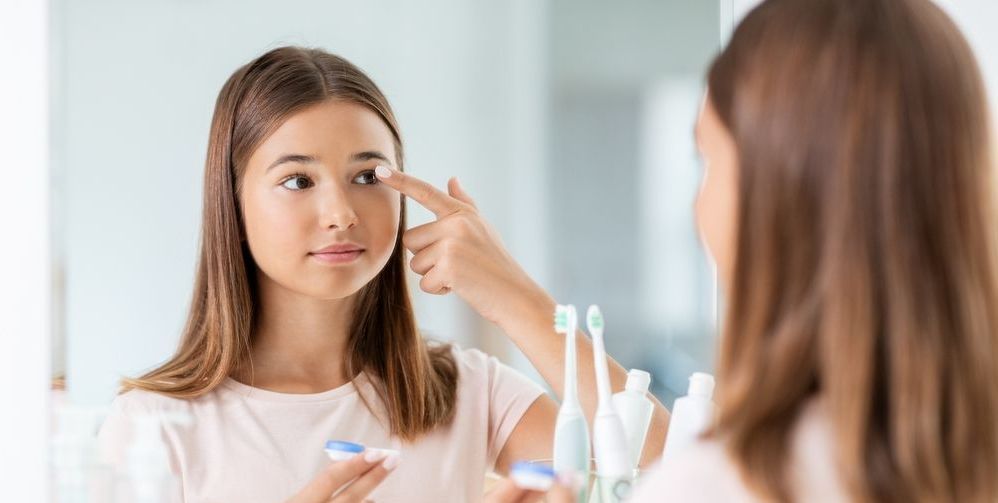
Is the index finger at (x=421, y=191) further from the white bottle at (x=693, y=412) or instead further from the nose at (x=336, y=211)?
the white bottle at (x=693, y=412)

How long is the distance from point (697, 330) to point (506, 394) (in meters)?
0.25

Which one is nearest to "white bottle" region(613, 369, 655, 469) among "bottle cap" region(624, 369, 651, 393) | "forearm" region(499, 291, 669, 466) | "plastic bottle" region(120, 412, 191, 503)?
"bottle cap" region(624, 369, 651, 393)

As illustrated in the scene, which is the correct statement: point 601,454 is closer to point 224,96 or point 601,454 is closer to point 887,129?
point 887,129

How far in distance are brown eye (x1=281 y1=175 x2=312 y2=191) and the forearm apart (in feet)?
0.83

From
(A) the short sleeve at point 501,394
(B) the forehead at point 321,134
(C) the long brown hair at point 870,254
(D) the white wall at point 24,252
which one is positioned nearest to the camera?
(C) the long brown hair at point 870,254

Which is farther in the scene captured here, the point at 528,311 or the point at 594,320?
the point at 528,311

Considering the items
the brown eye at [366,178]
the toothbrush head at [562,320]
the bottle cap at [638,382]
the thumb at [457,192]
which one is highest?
the brown eye at [366,178]

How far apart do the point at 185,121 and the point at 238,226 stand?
12 cm

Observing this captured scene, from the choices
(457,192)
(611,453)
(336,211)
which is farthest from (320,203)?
(611,453)

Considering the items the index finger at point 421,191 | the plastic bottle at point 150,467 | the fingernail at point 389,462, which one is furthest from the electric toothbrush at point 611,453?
the plastic bottle at point 150,467

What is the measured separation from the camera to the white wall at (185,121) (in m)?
0.98

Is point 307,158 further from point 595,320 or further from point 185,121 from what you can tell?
point 595,320

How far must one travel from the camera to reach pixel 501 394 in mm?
1171

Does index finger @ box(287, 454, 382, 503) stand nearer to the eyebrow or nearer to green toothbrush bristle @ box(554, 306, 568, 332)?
green toothbrush bristle @ box(554, 306, 568, 332)
